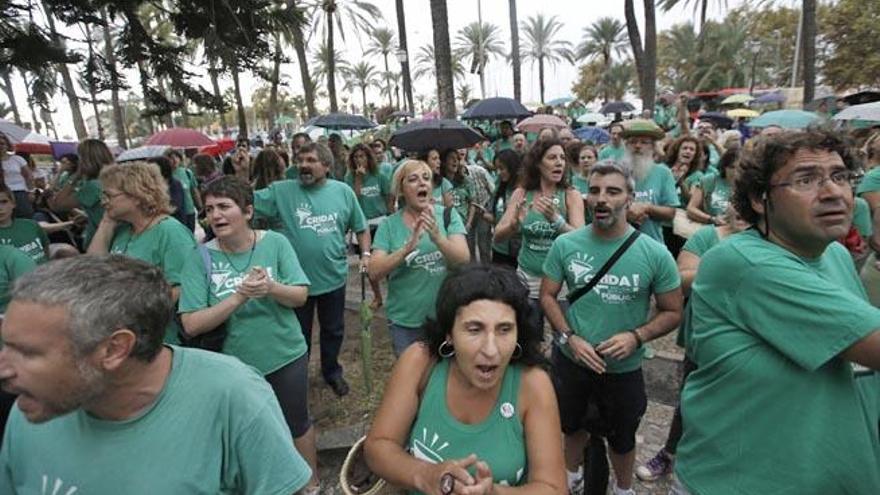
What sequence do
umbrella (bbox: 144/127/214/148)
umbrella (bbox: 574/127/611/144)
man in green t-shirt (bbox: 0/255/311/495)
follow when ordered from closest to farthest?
man in green t-shirt (bbox: 0/255/311/495) < umbrella (bbox: 144/127/214/148) < umbrella (bbox: 574/127/611/144)

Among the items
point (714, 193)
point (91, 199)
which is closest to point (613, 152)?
point (714, 193)

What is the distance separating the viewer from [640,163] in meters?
4.84

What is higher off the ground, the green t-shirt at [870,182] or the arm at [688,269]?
the green t-shirt at [870,182]

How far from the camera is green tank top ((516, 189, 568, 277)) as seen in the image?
371cm

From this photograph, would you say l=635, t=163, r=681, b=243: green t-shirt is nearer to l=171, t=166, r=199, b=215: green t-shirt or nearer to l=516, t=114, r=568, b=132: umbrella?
l=171, t=166, r=199, b=215: green t-shirt

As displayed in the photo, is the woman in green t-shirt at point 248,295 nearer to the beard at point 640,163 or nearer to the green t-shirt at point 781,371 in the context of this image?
the green t-shirt at point 781,371

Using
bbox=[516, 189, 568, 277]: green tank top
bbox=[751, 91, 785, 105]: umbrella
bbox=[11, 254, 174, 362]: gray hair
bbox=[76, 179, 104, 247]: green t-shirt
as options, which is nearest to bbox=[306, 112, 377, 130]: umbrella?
bbox=[76, 179, 104, 247]: green t-shirt

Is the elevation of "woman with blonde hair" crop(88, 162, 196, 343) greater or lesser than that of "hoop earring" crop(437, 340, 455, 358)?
greater

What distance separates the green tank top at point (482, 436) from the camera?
1.72 m

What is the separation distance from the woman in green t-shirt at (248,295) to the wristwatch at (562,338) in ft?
4.79

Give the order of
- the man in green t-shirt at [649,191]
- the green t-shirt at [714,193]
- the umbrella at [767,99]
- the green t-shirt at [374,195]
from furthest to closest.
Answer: the umbrella at [767,99], the green t-shirt at [374,195], the green t-shirt at [714,193], the man in green t-shirt at [649,191]

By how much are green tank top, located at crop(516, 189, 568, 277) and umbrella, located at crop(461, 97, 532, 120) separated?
23.4 ft

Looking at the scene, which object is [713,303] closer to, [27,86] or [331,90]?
[27,86]

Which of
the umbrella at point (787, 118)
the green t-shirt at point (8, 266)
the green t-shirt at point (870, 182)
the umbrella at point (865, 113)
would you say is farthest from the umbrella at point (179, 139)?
the umbrella at point (865, 113)
